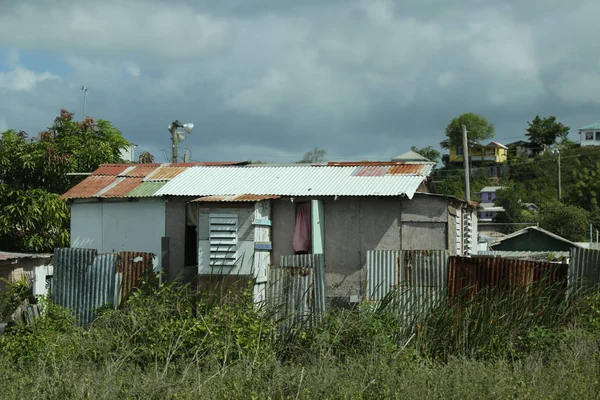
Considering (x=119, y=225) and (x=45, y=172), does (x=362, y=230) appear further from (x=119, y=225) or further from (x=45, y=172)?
(x=45, y=172)

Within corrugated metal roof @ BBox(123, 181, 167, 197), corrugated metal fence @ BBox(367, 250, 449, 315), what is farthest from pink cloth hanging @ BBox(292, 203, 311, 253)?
corrugated metal roof @ BBox(123, 181, 167, 197)

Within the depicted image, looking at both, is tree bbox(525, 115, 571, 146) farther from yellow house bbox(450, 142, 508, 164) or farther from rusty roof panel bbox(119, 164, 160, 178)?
rusty roof panel bbox(119, 164, 160, 178)

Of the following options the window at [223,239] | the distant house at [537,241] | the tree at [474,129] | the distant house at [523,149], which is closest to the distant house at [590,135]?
the distant house at [523,149]

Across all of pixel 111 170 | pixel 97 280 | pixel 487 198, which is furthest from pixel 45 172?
pixel 487 198

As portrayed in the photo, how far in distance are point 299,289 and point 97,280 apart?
3.10 meters

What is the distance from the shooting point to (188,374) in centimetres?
789

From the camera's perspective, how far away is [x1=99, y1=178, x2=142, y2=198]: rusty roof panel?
13.9 m

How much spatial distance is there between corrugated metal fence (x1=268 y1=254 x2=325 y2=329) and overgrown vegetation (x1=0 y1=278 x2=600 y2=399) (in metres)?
0.36

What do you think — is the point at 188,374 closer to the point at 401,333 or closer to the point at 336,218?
the point at 401,333

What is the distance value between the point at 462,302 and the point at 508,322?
2.40ft

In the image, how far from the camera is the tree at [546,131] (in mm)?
71875

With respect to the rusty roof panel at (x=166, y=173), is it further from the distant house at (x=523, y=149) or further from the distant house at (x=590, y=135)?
the distant house at (x=590, y=135)

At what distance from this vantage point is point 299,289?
Result: 9734 mm

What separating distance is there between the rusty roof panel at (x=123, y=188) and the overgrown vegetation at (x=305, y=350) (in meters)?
4.19
